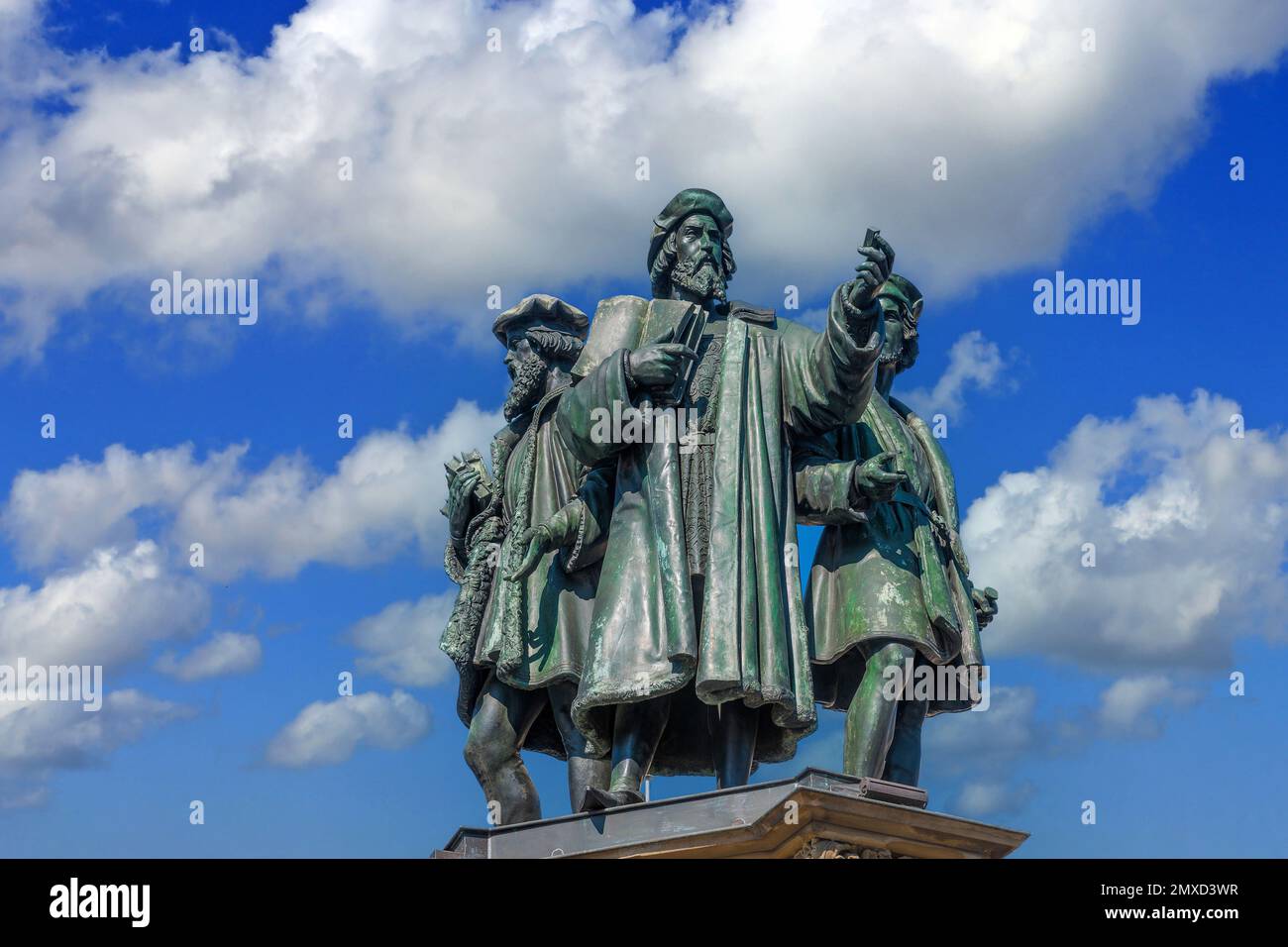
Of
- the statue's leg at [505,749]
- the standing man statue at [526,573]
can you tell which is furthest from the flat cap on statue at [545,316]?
the statue's leg at [505,749]

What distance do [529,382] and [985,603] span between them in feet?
13.6

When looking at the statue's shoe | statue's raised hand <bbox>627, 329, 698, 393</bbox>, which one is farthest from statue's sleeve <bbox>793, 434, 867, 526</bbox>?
the statue's shoe

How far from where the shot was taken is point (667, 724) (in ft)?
53.2

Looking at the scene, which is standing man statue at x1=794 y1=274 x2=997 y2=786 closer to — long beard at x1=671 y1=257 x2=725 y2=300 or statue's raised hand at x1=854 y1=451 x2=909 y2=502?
statue's raised hand at x1=854 y1=451 x2=909 y2=502

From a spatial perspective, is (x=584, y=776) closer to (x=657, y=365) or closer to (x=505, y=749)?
(x=505, y=749)

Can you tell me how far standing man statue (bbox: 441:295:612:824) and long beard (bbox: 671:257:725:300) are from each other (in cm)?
150

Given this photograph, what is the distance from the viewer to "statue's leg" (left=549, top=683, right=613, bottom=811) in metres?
15.9

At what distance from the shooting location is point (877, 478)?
15.6 m

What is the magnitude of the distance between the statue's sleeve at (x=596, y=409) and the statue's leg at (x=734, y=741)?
2.08 metres

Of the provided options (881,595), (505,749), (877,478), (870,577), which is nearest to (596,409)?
(877,478)
